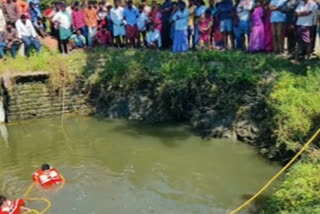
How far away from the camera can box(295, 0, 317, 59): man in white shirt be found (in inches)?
543

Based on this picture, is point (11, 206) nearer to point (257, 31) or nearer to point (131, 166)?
point (131, 166)

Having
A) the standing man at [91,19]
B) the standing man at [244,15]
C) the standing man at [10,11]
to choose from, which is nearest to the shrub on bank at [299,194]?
the standing man at [244,15]

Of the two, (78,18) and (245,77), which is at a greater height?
(78,18)

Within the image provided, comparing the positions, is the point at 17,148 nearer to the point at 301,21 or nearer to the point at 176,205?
the point at 176,205

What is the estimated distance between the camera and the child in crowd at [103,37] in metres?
18.0

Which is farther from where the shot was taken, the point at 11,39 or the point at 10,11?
the point at 10,11

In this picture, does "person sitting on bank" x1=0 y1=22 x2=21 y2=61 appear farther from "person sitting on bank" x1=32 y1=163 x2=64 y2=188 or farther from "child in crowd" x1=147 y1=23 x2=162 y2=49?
"person sitting on bank" x1=32 y1=163 x2=64 y2=188

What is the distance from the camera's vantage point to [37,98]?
1691 centimetres

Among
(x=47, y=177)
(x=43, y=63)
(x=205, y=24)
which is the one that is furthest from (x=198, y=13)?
(x=47, y=177)

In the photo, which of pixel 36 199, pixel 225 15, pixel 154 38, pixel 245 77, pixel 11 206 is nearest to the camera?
pixel 11 206

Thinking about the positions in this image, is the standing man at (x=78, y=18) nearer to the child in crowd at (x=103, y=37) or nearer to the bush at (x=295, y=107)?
the child in crowd at (x=103, y=37)

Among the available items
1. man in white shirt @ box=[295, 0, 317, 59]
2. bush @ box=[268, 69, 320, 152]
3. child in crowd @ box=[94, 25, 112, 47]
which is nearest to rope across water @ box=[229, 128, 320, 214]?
bush @ box=[268, 69, 320, 152]

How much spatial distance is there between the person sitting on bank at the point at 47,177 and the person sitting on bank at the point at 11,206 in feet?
2.79

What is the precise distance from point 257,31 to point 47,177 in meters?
6.88
